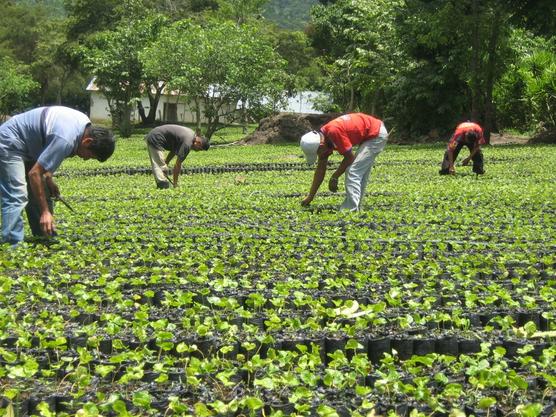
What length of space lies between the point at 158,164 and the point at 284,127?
18.3 m

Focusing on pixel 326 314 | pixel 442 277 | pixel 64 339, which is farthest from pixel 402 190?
pixel 64 339

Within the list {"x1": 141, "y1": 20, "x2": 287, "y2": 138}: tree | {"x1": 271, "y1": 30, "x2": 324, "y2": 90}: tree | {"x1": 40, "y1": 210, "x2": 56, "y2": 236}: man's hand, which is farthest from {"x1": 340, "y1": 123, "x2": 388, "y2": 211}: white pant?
{"x1": 271, "y1": 30, "x2": 324, "y2": 90}: tree

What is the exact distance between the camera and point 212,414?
3014 mm

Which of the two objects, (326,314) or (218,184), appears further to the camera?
(218,184)

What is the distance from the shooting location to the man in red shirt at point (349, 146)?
8.30 metres

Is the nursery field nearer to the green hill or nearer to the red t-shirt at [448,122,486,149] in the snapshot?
the red t-shirt at [448,122,486,149]

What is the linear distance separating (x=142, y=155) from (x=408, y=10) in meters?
10.5

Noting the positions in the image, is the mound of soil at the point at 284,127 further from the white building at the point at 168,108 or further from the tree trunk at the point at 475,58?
the white building at the point at 168,108

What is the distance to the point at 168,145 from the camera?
12477 millimetres

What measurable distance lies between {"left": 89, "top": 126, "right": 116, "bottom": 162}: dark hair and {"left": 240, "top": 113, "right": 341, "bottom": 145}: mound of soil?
24086 mm

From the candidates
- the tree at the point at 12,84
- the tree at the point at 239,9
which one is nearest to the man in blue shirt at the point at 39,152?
the tree at the point at 239,9

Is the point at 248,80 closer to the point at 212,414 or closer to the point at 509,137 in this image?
the point at 509,137

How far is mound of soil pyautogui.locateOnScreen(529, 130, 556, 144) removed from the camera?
77.3 ft

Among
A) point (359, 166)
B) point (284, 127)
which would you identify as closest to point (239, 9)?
point (284, 127)
